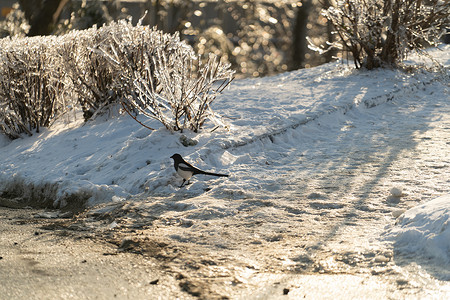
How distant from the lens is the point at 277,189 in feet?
17.6

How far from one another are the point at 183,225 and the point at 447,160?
→ 125 inches

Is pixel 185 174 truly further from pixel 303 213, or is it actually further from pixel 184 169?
pixel 303 213

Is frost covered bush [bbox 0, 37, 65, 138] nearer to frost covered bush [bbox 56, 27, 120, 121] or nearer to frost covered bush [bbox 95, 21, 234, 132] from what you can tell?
frost covered bush [bbox 56, 27, 120, 121]

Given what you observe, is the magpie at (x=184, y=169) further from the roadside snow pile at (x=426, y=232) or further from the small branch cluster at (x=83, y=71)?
the roadside snow pile at (x=426, y=232)

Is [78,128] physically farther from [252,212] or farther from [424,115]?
[424,115]

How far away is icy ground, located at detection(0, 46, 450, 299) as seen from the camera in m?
3.54

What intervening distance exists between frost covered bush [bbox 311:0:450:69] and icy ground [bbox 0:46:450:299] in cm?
139

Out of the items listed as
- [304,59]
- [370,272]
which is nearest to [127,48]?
[370,272]

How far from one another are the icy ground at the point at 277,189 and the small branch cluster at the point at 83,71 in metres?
0.37

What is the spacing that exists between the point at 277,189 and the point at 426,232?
181 cm

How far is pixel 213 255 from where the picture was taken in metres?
3.85

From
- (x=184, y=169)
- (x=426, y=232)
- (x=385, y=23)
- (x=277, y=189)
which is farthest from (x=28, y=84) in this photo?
(x=385, y=23)

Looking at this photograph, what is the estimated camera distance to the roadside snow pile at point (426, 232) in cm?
361

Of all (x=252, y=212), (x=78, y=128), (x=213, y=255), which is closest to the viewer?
(x=213, y=255)
